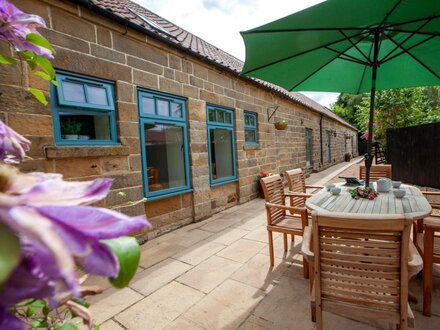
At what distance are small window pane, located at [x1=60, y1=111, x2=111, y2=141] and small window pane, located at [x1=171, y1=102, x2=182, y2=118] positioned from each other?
3.92 feet

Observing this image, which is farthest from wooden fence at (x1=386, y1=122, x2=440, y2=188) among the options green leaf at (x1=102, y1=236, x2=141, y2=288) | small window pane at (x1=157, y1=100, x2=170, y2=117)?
green leaf at (x1=102, y1=236, x2=141, y2=288)

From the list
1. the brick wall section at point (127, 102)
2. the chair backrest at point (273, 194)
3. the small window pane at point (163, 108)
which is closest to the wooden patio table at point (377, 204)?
→ the chair backrest at point (273, 194)

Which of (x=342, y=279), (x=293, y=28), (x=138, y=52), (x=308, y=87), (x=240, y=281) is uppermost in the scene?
(x=138, y=52)

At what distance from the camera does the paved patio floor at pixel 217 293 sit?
1.96 metres

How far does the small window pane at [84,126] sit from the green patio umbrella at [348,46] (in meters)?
2.03

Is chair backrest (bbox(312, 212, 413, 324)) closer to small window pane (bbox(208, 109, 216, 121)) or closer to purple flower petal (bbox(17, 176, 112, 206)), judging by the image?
purple flower petal (bbox(17, 176, 112, 206))

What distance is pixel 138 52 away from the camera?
12.0 ft

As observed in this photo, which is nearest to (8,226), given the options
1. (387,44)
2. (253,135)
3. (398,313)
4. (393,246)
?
(393,246)

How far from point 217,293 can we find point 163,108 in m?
2.97

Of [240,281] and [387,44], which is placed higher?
[387,44]

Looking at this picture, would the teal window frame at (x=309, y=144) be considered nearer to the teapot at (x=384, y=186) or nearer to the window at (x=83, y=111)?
the teapot at (x=384, y=186)

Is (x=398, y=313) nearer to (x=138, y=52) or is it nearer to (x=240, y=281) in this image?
(x=240, y=281)

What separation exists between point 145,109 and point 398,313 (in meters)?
3.71

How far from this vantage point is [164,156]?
4531mm
